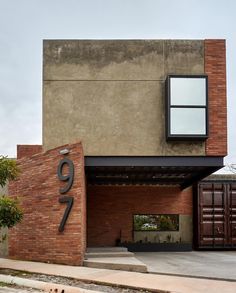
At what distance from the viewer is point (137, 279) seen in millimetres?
11938

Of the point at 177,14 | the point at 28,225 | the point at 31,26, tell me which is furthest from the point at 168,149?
the point at 31,26

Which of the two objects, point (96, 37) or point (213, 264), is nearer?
point (213, 264)

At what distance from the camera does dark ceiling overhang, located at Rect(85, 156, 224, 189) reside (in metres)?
15.8

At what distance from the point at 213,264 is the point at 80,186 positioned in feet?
16.9

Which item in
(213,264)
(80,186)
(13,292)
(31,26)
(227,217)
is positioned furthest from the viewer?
(227,217)

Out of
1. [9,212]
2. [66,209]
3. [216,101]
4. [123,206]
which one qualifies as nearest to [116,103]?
[216,101]

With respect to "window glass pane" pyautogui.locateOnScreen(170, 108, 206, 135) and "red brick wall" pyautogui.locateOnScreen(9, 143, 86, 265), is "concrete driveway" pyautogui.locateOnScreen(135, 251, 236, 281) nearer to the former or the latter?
"red brick wall" pyautogui.locateOnScreen(9, 143, 86, 265)

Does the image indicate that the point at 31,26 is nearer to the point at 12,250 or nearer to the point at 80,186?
the point at 80,186

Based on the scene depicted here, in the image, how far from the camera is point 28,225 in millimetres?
16156

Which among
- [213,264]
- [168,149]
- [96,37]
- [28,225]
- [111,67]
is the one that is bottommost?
[213,264]

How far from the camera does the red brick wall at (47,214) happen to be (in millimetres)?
14352

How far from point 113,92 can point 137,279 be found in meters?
6.49

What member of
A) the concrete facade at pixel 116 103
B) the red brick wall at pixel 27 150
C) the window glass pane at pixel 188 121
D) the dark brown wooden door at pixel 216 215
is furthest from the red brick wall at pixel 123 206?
the window glass pane at pixel 188 121

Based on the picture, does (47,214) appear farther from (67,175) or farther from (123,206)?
(123,206)
